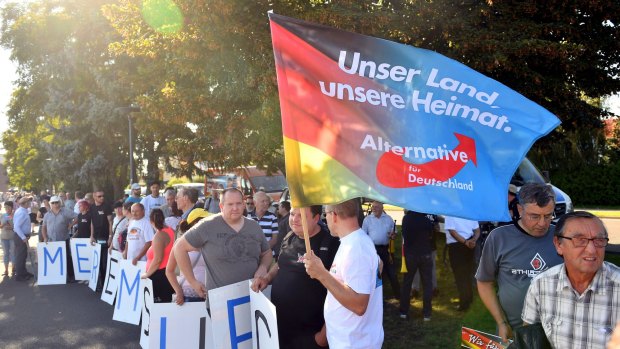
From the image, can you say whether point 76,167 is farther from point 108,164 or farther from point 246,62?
point 246,62

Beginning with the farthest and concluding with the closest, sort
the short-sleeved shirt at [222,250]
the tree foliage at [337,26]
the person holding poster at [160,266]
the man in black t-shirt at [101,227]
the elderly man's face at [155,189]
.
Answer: the elderly man's face at [155,189] → the man in black t-shirt at [101,227] → the tree foliage at [337,26] → the person holding poster at [160,266] → the short-sleeved shirt at [222,250]

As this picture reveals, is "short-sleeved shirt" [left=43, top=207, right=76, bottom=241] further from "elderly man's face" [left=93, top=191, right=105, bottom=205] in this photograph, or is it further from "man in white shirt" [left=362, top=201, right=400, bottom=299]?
"man in white shirt" [left=362, top=201, right=400, bottom=299]

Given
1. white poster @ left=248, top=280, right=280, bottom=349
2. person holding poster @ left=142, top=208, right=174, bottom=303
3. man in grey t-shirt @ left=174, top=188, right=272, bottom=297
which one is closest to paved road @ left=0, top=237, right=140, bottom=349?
person holding poster @ left=142, top=208, right=174, bottom=303

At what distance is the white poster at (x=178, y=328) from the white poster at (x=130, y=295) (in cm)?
311

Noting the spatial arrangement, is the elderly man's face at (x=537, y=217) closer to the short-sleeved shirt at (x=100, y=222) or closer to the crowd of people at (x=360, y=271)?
the crowd of people at (x=360, y=271)

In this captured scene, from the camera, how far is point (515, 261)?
3770 mm

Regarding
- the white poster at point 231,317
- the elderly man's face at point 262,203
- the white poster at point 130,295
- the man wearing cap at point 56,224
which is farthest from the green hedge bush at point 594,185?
the white poster at point 231,317

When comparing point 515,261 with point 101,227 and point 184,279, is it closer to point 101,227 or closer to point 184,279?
point 184,279

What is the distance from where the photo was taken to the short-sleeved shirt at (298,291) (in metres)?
4.23

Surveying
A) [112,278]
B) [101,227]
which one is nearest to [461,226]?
[112,278]

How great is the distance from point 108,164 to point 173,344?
98.9ft

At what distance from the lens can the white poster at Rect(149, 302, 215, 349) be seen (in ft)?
18.1

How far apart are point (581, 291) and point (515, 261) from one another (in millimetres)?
854

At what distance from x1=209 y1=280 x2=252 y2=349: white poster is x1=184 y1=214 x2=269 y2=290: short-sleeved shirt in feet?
0.90
